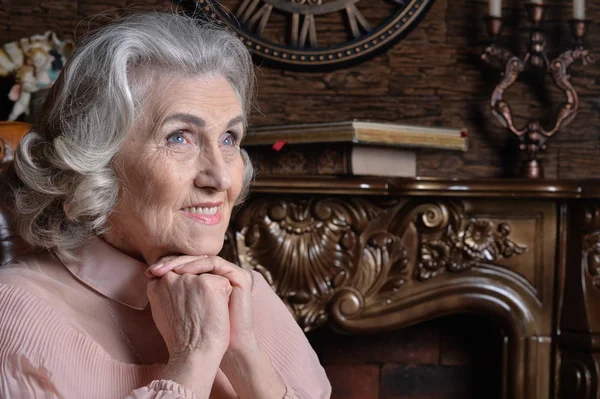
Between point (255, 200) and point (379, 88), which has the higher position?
point (379, 88)

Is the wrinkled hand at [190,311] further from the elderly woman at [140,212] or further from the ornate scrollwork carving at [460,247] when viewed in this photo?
the ornate scrollwork carving at [460,247]

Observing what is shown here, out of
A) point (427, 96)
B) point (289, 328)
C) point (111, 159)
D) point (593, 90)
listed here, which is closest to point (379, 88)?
point (427, 96)

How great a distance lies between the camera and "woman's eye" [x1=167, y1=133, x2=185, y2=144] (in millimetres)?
1213

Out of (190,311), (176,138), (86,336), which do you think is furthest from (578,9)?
(86,336)

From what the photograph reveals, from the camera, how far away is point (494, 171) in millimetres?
2445

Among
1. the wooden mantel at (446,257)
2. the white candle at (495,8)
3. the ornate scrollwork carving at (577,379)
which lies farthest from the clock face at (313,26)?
the ornate scrollwork carving at (577,379)

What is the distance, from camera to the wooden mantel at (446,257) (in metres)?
2.04

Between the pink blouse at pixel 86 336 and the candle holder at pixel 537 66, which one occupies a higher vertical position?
the candle holder at pixel 537 66

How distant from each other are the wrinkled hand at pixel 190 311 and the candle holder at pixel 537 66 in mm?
1326

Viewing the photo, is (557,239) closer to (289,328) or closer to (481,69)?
(481,69)

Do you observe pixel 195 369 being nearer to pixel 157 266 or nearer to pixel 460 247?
pixel 157 266

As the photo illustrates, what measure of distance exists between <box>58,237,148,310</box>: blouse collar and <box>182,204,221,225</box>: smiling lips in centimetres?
11

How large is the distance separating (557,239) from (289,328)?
94cm

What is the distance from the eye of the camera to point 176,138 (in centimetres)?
122
